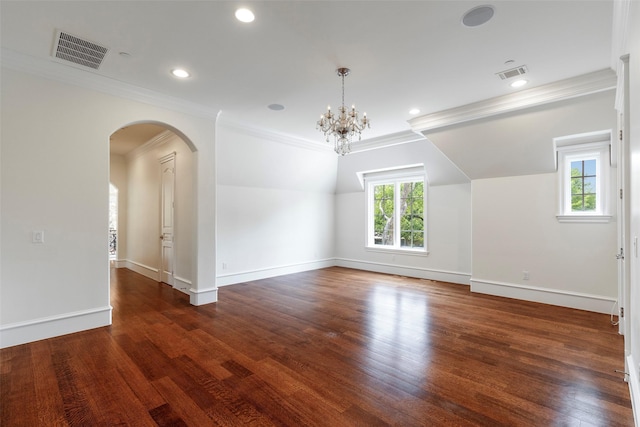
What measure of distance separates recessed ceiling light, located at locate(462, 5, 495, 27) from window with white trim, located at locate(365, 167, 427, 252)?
163 inches

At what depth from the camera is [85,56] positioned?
3.11 metres

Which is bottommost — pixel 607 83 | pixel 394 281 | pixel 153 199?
pixel 394 281

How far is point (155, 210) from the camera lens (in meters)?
6.36

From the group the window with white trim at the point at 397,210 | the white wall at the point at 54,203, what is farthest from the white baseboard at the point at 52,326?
the window with white trim at the point at 397,210

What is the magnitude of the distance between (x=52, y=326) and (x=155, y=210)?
338cm

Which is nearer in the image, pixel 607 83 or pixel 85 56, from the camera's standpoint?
pixel 85 56

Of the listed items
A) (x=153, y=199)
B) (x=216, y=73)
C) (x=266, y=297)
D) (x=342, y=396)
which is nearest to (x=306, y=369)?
(x=342, y=396)

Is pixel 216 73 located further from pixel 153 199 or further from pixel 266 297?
pixel 153 199

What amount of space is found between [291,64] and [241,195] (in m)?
3.49

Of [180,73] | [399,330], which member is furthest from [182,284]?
[399,330]

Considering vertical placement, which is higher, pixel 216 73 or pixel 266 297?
pixel 216 73

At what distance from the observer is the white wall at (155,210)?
5.05 m

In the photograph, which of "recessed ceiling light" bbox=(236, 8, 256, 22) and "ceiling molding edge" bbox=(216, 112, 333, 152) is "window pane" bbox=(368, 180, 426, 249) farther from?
"recessed ceiling light" bbox=(236, 8, 256, 22)

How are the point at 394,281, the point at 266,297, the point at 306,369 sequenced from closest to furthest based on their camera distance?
the point at 306,369
the point at 266,297
the point at 394,281
